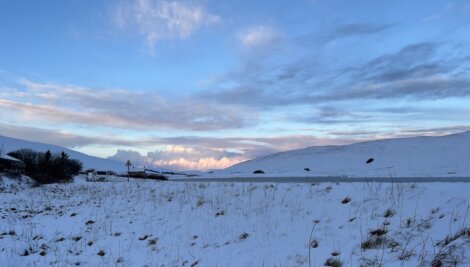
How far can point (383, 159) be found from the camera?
203 ft

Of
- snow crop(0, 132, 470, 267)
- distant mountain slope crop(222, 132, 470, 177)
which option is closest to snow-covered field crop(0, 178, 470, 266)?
snow crop(0, 132, 470, 267)

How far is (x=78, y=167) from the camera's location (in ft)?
285

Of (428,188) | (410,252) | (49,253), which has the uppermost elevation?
(428,188)

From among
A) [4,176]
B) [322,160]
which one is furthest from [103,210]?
[322,160]

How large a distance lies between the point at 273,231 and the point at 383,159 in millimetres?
55993

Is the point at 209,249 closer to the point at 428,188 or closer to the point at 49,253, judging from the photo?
the point at 49,253

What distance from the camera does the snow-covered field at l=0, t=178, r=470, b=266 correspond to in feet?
24.8

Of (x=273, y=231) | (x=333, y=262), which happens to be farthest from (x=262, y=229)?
(x=333, y=262)

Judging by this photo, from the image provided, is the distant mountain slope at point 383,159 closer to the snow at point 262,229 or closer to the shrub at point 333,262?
the snow at point 262,229

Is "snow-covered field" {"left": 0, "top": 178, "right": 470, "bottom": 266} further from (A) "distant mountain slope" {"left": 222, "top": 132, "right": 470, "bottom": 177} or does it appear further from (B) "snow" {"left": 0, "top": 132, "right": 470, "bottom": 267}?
(A) "distant mountain slope" {"left": 222, "top": 132, "right": 470, "bottom": 177}

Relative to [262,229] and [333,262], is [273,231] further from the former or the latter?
[333,262]

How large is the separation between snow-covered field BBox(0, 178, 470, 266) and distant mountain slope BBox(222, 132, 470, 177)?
34.9 meters

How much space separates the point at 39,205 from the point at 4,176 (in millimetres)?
25758

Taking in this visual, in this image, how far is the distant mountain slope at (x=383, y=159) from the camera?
166 ft
